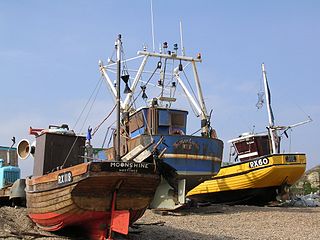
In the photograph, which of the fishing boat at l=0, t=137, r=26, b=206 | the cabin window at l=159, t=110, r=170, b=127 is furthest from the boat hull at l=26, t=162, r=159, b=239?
the cabin window at l=159, t=110, r=170, b=127

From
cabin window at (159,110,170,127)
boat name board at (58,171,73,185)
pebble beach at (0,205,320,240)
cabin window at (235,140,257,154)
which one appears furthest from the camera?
cabin window at (235,140,257,154)

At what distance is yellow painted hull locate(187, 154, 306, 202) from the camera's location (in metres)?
19.9

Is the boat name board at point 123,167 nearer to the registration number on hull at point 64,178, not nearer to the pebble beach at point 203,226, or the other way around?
the registration number on hull at point 64,178

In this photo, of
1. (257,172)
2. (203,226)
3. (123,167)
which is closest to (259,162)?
(257,172)

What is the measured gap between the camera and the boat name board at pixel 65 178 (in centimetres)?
922

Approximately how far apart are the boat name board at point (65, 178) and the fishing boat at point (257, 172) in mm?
12325

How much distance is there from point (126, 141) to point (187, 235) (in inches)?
244

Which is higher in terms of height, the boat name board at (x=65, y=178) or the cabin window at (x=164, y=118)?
the cabin window at (x=164, y=118)

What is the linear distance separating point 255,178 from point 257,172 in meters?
0.32

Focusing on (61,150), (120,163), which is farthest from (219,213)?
(120,163)

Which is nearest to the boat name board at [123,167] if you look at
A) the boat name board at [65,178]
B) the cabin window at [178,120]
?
the boat name board at [65,178]

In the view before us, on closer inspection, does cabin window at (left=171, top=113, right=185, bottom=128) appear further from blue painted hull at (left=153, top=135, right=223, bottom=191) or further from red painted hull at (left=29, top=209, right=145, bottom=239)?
red painted hull at (left=29, top=209, right=145, bottom=239)

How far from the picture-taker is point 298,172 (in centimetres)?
2036

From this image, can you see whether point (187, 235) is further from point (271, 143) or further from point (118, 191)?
point (271, 143)
